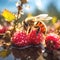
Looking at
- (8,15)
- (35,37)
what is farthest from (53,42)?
(8,15)

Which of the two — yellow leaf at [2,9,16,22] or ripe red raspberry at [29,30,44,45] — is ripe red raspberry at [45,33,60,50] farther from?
yellow leaf at [2,9,16,22]

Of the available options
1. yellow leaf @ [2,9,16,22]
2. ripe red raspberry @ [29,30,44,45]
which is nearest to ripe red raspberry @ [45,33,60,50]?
ripe red raspberry @ [29,30,44,45]

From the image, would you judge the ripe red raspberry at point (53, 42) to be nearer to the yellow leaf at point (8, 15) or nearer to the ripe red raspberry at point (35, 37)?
the ripe red raspberry at point (35, 37)

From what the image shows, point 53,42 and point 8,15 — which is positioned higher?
point 8,15

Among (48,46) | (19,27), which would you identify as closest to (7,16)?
(19,27)

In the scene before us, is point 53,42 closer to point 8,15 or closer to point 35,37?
point 35,37
